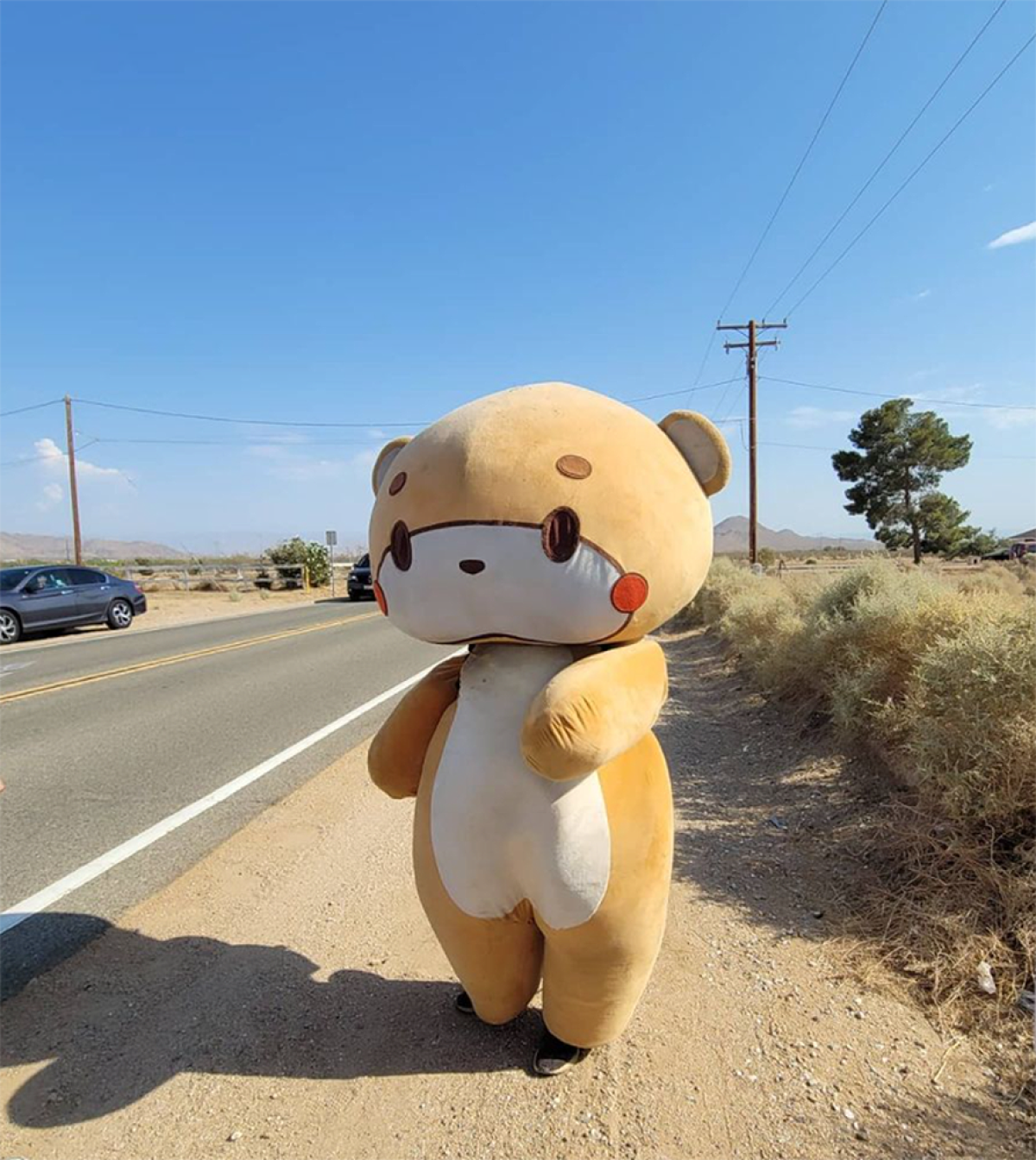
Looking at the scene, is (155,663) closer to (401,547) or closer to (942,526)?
(401,547)

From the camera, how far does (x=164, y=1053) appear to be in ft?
7.56

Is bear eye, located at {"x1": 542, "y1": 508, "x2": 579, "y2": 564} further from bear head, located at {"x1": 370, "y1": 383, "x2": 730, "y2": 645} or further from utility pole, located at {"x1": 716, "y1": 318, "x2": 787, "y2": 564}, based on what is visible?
utility pole, located at {"x1": 716, "y1": 318, "x2": 787, "y2": 564}

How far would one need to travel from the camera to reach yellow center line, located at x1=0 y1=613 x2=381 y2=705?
332 inches

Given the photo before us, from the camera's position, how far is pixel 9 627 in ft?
47.0

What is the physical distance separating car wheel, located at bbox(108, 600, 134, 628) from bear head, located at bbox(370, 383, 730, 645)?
17150 mm

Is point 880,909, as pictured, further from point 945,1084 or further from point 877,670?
point 877,670

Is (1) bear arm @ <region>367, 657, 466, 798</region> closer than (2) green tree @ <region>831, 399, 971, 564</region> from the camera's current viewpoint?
Yes

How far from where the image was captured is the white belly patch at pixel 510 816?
6.30ft

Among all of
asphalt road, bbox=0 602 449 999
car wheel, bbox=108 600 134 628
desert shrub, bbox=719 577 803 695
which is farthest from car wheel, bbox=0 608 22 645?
desert shrub, bbox=719 577 803 695

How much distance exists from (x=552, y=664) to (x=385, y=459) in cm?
95

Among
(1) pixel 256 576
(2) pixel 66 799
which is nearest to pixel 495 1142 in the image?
(2) pixel 66 799

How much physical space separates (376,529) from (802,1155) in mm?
2097

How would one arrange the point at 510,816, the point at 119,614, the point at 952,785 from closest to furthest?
the point at 510,816, the point at 952,785, the point at 119,614

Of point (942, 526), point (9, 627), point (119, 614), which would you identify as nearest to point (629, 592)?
point (9, 627)
